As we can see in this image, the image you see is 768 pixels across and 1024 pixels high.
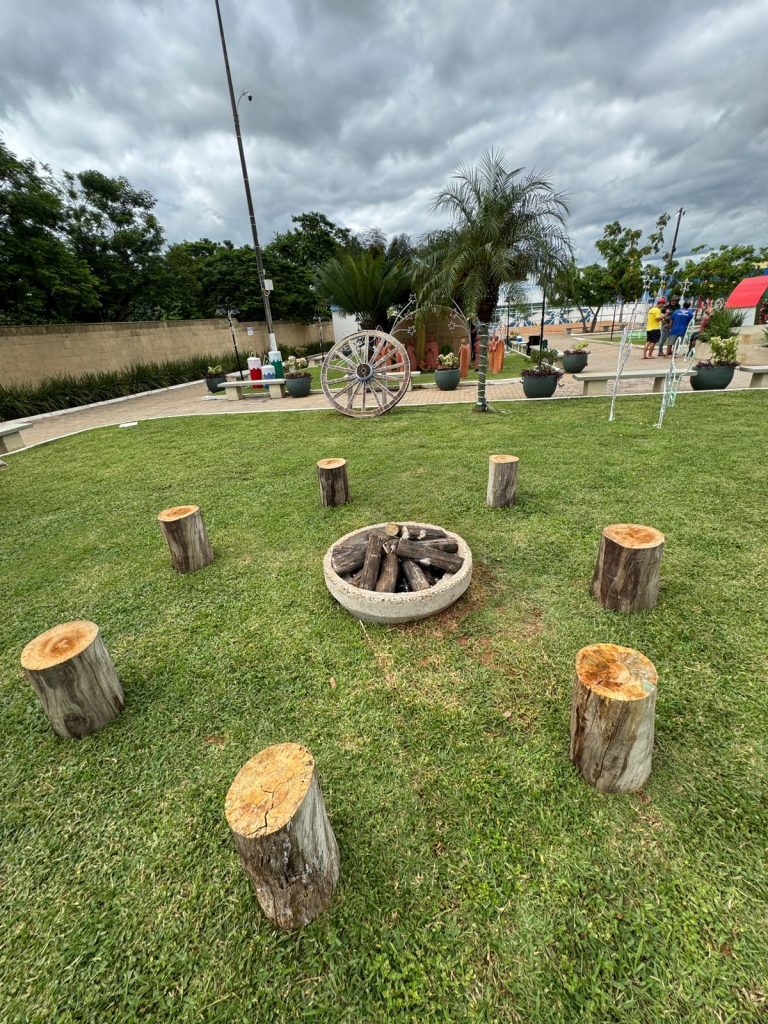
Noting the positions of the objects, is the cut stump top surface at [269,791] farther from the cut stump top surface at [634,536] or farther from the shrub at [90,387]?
the shrub at [90,387]

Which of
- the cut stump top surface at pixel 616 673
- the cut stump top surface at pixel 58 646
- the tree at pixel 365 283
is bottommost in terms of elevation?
the cut stump top surface at pixel 58 646

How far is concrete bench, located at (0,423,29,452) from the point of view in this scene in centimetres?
723

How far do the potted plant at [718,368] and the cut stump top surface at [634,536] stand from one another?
25.9 feet

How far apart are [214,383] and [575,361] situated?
11261mm

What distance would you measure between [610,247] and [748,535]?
1090 inches

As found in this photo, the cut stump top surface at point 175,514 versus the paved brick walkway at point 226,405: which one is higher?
the cut stump top surface at point 175,514

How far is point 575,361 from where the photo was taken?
12547 mm

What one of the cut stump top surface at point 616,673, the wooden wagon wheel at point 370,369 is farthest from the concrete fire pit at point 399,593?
the wooden wagon wheel at point 370,369

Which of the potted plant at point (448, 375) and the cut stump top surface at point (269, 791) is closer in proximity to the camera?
the cut stump top surface at point (269, 791)

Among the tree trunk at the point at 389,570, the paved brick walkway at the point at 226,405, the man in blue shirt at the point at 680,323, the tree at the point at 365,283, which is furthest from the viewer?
the tree at the point at 365,283

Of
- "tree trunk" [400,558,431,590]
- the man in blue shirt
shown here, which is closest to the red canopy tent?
the man in blue shirt

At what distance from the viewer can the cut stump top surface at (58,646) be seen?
179cm

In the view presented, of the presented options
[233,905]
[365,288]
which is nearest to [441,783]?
[233,905]

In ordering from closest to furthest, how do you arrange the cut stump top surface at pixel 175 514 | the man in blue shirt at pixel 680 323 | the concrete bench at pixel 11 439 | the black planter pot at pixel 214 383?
the cut stump top surface at pixel 175 514, the concrete bench at pixel 11 439, the man in blue shirt at pixel 680 323, the black planter pot at pixel 214 383
